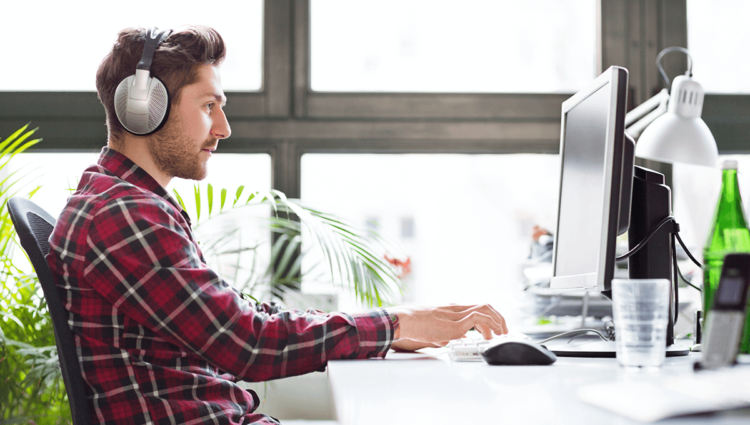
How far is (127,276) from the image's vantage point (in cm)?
86

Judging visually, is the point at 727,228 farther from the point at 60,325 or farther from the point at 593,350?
the point at 60,325

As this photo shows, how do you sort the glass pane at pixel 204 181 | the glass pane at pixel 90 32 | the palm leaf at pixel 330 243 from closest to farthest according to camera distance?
1. the palm leaf at pixel 330 243
2. the glass pane at pixel 204 181
3. the glass pane at pixel 90 32

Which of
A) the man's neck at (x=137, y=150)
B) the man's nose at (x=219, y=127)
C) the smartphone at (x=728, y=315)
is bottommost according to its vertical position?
the smartphone at (x=728, y=315)

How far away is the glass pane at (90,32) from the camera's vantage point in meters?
2.18

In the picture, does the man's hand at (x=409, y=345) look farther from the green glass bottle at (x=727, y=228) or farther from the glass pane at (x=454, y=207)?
the glass pane at (x=454, y=207)

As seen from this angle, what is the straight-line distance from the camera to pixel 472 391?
0.70 metres

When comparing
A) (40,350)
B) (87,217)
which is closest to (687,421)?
(87,217)

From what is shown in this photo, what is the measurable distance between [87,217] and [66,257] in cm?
6

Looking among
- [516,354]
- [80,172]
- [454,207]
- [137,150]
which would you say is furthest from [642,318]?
[80,172]

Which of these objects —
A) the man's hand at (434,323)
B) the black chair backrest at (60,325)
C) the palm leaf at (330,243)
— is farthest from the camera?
the palm leaf at (330,243)

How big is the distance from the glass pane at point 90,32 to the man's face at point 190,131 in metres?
1.03

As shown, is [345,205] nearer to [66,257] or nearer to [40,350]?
[40,350]

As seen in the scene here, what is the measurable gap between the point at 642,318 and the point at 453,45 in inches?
64.6

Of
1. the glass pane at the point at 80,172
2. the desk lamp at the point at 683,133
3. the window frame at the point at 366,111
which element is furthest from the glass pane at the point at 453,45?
the desk lamp at the point at 683,133
